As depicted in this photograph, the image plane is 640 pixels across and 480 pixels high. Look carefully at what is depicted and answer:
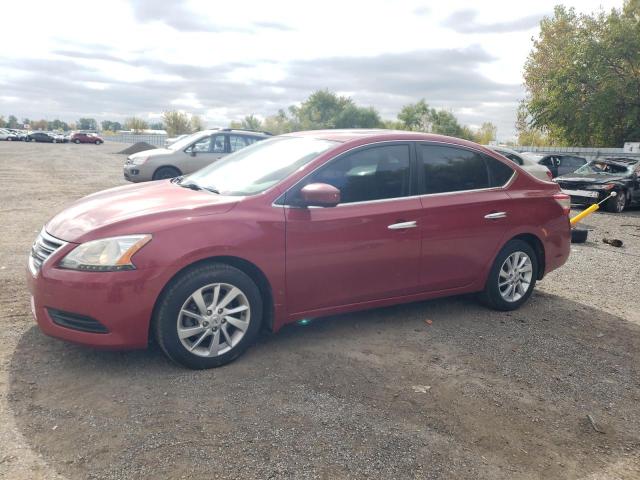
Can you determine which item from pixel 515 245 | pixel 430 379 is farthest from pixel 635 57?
pixel 430 379

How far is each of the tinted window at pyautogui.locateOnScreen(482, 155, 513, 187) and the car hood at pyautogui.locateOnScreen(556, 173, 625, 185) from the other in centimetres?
1006

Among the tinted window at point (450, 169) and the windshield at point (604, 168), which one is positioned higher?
the tinted window at point (450, 169)

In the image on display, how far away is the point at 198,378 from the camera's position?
3631 mm

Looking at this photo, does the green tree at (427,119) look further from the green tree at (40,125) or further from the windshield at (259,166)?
the green tree at (40,125)

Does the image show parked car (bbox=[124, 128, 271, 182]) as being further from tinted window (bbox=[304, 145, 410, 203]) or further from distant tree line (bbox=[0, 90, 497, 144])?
distant tree line (bbox=[0, 90, 497, 144])

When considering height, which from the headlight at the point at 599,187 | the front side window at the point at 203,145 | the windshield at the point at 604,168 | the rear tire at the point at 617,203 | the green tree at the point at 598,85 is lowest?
the rear tire at the point at 617,203

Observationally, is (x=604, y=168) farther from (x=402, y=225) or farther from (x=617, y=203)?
(x=402, y=225)

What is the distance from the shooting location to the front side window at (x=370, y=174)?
4.23 metres

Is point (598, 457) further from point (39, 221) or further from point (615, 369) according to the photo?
point (39, 221)

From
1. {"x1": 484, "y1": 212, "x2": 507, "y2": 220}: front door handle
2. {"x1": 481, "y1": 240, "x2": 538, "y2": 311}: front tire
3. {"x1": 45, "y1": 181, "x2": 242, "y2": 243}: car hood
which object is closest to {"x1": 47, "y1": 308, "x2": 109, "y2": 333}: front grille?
{"x1": 45, "y1": 181, "x2": 242, "y2": 243}: car hood

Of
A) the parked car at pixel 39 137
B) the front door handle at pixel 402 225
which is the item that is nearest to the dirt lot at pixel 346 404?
the front door handle at pixel 402 225

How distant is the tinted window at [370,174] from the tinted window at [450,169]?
212 mm

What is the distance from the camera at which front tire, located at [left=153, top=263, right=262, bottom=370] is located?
3568 millimetres

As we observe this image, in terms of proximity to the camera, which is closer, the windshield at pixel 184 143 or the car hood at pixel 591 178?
the windshield at pixel 184 143
